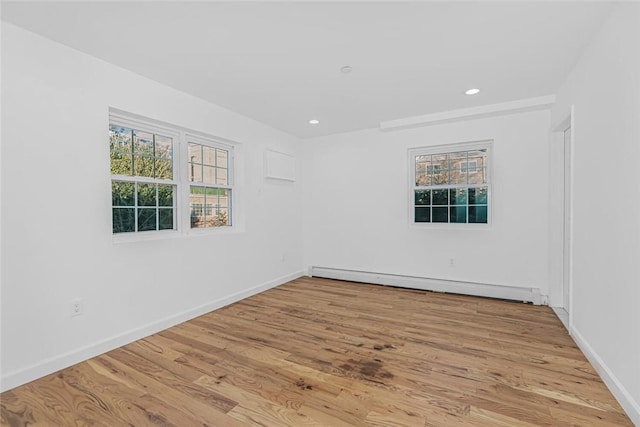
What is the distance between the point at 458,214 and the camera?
14.3ft

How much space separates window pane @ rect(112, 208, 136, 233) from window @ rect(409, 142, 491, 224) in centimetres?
366

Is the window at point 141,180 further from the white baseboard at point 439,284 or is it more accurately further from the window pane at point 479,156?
the window pane at point 479,156

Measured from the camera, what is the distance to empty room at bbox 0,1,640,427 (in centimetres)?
188

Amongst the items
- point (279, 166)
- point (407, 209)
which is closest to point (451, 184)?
point (407, 209)

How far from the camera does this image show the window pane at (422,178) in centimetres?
456

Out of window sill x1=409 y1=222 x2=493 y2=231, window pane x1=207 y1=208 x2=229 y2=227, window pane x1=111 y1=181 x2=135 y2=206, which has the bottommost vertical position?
window sill x1=409 y1=222 x2=493 y2=231

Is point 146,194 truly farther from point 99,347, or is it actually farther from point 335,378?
point 335,378

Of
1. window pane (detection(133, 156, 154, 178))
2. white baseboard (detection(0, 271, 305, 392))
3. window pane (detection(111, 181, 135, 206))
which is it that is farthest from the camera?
window pane (detection(133, 156, 154, 178))

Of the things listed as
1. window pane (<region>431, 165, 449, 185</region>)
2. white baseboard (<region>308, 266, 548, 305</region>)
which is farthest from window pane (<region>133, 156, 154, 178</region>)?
window pane (<region>431, 165, 449, 185</region>)

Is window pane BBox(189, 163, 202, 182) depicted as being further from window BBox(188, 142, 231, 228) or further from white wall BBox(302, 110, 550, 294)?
white wall BBox(302, 110, 550, 294)

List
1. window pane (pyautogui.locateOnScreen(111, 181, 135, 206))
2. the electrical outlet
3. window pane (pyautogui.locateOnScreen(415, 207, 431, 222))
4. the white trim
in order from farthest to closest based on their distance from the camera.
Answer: window pane (pyautogui.locateOnScreen(415, 207, 431, 222))
the white trim
window pane (pyautogui.locateOnScreen(111, 181, 135, 206))
the electrical outlet

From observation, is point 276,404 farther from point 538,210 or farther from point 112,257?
point 538,210

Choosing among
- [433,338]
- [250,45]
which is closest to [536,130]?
[433,338]

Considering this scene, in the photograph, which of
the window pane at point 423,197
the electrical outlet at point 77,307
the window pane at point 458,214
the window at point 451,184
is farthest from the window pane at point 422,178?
the electrical outlet at point 77,307
